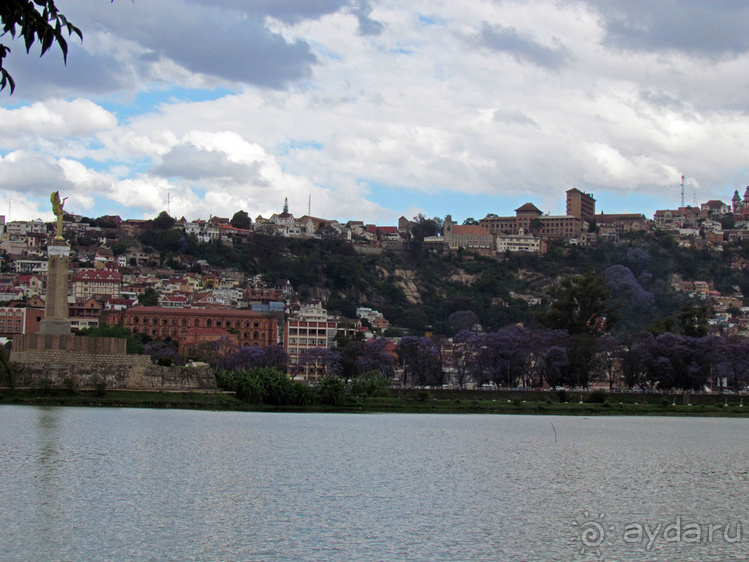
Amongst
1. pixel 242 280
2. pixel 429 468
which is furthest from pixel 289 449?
pixel 242 280

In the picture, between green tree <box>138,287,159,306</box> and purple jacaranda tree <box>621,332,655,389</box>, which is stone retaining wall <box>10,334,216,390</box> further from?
green tree <box>138,287,159,306</box>

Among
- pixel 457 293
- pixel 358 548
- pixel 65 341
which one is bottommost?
pixel 358 548

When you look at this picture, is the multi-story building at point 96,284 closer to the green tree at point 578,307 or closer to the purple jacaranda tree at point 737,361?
the green tree at point 578,307

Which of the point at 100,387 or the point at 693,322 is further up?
the point at 693,322

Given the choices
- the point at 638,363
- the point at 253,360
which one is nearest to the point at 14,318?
the point at 253,360

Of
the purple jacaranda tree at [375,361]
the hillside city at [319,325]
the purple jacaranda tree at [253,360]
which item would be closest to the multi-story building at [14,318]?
the hillside city at [319,325]

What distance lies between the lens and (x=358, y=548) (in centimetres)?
2303

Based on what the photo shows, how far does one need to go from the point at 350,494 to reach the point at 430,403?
157ft

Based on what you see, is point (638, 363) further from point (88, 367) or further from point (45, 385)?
point (45, 385)

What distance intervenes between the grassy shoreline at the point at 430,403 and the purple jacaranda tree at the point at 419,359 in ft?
53.5

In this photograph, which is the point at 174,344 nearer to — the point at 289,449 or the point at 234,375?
the point at 234,375

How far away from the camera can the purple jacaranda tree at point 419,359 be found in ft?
344

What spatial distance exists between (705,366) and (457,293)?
107m

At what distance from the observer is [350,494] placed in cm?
3131
